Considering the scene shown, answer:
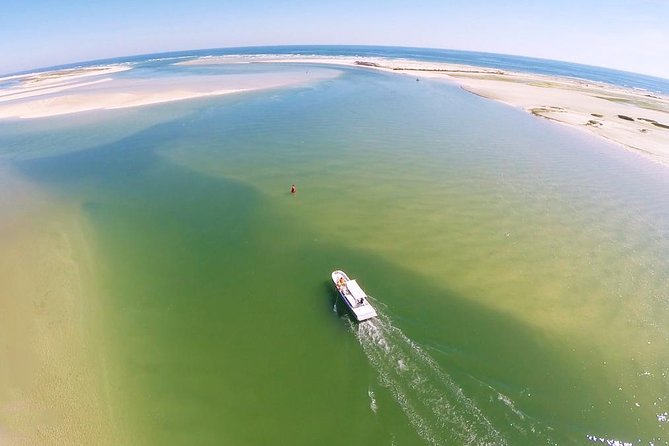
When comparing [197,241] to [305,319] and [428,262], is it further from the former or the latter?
[428,262]

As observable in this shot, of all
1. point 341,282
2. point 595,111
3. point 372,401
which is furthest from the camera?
point 595,111

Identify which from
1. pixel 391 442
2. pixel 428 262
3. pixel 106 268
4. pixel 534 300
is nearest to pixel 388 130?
pixel 428 262

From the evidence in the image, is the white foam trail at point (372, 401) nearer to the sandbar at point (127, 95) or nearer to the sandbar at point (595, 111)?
the sandbar at point (595, 111)

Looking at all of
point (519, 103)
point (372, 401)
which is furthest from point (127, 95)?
point (372, 401)

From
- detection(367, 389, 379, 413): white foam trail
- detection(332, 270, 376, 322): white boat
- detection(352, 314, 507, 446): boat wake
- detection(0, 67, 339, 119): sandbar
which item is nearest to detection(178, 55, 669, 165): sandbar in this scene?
detection(352, 314, 507, 446): boat wake

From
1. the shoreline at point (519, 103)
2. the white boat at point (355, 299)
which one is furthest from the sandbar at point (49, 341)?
the shoreline at point (519, 103)

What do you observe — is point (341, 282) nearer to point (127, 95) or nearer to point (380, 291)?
point (380, 291)
